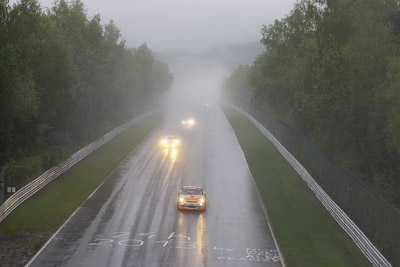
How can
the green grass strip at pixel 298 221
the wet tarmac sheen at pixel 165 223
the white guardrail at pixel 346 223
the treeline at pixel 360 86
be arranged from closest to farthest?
the white guardrail at pixel 346 223 < the wet tarmac sheen at pixel 165 223 < the green grass strip at pixel 298 221 < the treeline at pixel 360 86

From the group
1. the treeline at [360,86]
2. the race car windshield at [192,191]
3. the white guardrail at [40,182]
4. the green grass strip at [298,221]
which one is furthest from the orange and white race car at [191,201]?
the treeline at [360,86]

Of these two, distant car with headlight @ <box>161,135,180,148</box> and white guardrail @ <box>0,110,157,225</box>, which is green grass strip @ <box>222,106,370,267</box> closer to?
distant car with headlight @ <box>161,135,180,148</box>

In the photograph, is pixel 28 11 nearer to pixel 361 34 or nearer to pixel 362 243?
pixel 361 34

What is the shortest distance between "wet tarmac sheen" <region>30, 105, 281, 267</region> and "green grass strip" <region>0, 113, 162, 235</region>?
92 centimetres

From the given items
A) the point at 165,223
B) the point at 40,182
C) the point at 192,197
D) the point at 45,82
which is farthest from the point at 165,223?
the point at 45,82

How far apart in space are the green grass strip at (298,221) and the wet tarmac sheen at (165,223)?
91cm

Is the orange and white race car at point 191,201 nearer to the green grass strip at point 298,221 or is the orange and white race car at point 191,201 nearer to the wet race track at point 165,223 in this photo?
the wet race track at point 165,223

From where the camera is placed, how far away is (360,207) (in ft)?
96.3

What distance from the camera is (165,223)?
95.8 ft

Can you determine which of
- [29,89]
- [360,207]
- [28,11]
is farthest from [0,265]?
[28,11]

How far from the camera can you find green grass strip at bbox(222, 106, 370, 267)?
24312mm

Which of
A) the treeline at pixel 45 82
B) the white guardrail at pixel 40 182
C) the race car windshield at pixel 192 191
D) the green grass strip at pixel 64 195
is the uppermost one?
the treeline at pixel 45 82

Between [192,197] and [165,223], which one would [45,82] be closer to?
[192,197]

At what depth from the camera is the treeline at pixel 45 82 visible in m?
40.4
